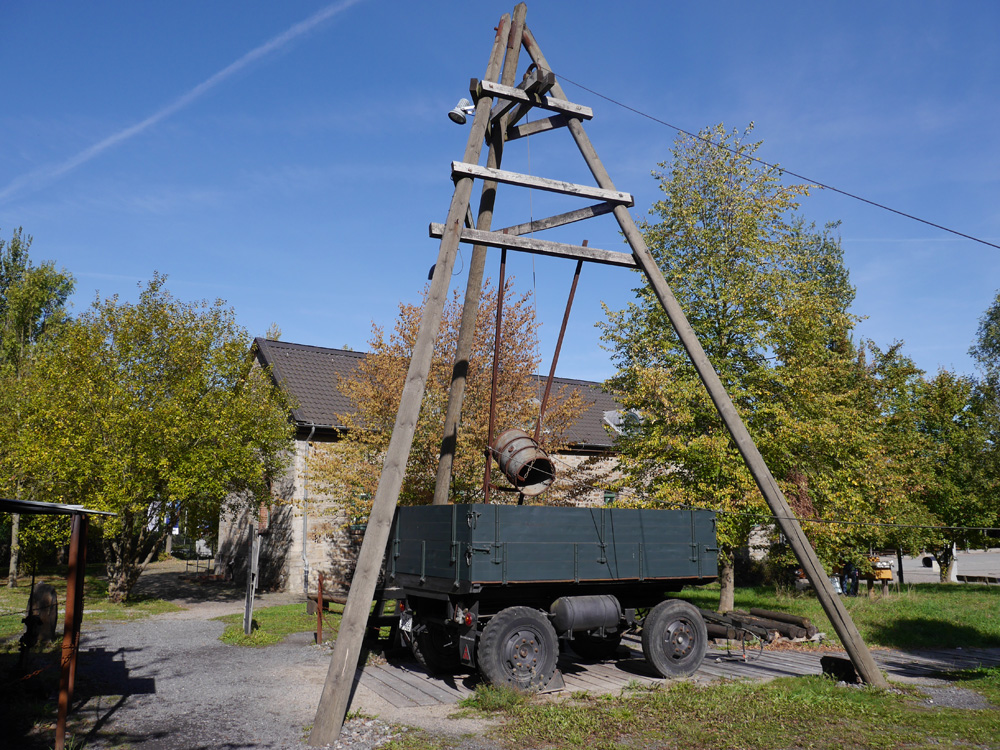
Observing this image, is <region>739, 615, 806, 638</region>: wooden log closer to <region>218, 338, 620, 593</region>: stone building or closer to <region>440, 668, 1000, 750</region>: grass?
<region>440, 668, 1000, 750</region>: grass

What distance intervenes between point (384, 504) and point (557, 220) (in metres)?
4.53

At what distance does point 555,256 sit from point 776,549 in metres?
15.9

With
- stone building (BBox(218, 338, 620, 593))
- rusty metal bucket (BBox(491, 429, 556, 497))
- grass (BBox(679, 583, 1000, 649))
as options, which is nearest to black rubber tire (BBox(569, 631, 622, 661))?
rusty metal bucket (BBox(491, 429, 556, 497))

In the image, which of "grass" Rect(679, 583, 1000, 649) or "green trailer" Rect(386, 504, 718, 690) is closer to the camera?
"green trailer" Rect(386, 504, 718, 690)

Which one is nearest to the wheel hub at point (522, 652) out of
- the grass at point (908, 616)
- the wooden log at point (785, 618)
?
the wooden log at point (785, 618)

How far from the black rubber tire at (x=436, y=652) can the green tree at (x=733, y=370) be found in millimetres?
6456

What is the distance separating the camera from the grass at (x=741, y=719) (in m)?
6.60

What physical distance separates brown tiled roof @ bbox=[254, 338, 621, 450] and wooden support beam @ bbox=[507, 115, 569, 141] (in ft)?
35.0

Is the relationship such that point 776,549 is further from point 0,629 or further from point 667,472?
point 0,629

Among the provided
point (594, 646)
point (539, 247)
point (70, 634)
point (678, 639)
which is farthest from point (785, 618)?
point (70, 634)

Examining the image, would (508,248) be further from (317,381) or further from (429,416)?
(317,381)

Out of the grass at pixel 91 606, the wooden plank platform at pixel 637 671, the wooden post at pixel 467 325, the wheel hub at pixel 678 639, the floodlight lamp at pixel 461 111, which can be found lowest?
the grass at pixel 91 606

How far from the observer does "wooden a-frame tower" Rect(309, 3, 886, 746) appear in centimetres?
729

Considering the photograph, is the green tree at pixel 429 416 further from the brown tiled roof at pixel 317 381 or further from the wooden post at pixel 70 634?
the wooden post at pixel 70 634
